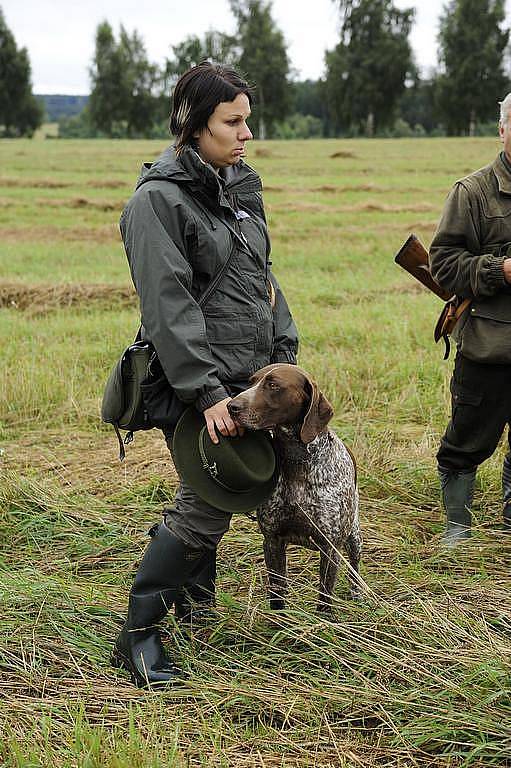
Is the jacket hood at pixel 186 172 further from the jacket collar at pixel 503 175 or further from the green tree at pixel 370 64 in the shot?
the green tree at pixel 370 64

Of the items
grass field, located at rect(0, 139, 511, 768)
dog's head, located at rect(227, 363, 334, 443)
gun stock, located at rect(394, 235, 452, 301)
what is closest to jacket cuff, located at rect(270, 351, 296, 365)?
dog's head, located at rect(227, 363, 334, 443)

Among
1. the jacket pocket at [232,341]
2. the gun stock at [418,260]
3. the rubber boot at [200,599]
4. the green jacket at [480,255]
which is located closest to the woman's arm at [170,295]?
the jacket pocket at [232,341]

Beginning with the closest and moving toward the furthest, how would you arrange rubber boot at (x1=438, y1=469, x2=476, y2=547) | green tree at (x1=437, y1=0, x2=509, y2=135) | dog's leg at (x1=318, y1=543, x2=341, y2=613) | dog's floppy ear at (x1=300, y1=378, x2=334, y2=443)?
1. dog's floppy ear at (x1=300, y1=378, x2=334, y2=443)
2. dog's leg at (x1=318, y1=543, x2=341, y2=613)
3. rubber boot at (x1=438, y1=469, x2=476, y2=547)
4. green tree at (x1=437, y1=0, x2=509, y2=135)

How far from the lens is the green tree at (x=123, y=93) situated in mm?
68500

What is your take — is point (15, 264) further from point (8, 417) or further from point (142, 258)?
point (142, 258)

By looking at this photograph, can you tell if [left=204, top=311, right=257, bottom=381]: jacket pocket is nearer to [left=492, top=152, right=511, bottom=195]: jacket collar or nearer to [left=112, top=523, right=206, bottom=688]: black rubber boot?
[left=112, top=523, right=206, bottom=688]: black rubber boot

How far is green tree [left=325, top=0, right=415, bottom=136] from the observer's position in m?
62.7

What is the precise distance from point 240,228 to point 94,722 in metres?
1.77

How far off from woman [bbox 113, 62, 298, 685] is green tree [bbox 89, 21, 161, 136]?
68.9 m

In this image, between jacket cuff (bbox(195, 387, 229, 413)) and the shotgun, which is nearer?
jacket cuff (bbox(195, 387, 229, 413))

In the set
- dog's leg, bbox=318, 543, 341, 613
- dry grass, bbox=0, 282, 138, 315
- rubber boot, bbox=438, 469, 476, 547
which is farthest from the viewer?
dry grass, bbox=0, 282, 138, 315

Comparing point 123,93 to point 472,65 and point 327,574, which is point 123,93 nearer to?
point 472,65

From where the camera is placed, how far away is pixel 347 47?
211 feet

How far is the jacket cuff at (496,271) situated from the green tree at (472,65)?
5835 cm
